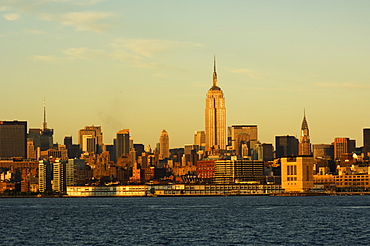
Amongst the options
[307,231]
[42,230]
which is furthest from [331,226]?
[42,230]

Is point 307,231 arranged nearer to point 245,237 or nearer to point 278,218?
point 245,237

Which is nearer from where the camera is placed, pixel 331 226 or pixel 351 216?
pixel 331 226

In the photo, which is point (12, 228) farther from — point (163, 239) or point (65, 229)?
point (163, 239)

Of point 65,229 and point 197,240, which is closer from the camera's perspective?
point 197,240

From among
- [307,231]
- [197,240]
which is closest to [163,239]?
[197,240]

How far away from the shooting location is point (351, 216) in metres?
156

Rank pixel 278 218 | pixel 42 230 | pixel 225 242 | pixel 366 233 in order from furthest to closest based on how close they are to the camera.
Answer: pixel 278 218
pixel 42 230
pixel 366 233
pixel 225 242

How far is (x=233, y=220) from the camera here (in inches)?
5773

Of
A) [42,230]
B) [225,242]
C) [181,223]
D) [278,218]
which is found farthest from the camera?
[278,218]

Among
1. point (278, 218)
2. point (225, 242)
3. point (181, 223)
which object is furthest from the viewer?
point (278, 218)

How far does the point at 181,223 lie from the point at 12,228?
2613 cm

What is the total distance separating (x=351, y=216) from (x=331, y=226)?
2741 cm

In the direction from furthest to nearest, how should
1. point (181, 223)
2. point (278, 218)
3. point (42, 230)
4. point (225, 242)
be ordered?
point (278, 218), point (181, 223), point (42, 230), point (225, 242)

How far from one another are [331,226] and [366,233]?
1318 cm
